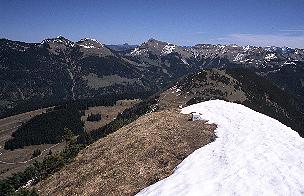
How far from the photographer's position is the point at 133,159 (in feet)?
142

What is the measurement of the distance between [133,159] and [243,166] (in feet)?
46.1

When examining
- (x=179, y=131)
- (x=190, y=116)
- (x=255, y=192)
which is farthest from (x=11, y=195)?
(x=255, y=192)

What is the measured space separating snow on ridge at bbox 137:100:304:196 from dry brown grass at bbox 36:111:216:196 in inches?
87.9

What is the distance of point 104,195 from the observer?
36.7 m

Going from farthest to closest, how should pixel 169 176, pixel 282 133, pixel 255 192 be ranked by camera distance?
pixel 282 133 < pixel 169 176 < pixel 255 192

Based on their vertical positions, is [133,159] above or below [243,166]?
below

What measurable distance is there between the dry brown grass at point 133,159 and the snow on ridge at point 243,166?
7.33ft

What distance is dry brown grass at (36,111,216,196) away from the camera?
1517 inches

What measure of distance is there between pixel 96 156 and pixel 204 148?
15706mm

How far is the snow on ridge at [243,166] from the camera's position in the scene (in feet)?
98.9

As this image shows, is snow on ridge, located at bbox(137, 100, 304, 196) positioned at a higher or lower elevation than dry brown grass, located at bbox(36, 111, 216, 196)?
higher

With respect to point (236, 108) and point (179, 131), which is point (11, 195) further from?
point (236, 108)

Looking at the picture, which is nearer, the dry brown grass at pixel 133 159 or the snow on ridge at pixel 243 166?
the snow on ridge at pixel 243 166

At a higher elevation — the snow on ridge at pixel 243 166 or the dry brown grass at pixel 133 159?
the snow on ridge at pixel 243 166
